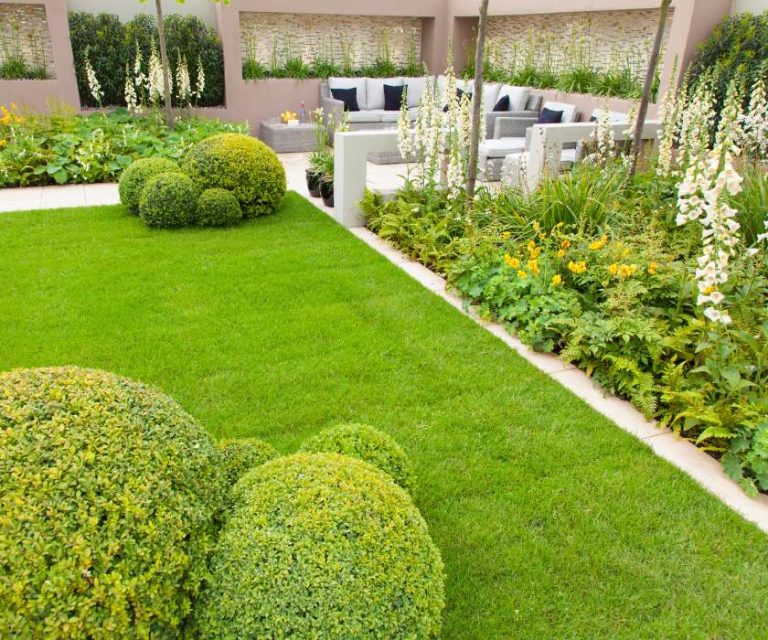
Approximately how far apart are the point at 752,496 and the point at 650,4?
8.32m

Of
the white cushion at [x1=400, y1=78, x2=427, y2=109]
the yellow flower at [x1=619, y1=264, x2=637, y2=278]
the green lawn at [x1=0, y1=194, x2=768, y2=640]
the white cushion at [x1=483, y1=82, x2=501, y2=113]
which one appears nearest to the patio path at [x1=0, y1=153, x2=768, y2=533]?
the green lawn at [x1=0, y1=194, x2=768, y2=640]

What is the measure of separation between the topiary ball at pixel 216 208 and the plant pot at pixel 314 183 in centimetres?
135

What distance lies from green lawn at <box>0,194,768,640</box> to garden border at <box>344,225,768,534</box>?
9 cm

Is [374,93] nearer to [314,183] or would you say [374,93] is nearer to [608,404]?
[314,183]

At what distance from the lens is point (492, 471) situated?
284 cm

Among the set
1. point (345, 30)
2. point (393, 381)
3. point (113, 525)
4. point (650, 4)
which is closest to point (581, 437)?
point (393, 381)

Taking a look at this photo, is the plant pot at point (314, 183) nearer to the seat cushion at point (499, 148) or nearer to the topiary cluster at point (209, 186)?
the topiary cluster at point (209, 186)

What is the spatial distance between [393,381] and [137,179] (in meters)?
4.38

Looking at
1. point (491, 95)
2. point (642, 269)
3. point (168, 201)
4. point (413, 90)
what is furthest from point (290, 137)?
point (642, 269)

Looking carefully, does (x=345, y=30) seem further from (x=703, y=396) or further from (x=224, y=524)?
(x=224, y=524)

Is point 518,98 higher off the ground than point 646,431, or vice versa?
point 518,98

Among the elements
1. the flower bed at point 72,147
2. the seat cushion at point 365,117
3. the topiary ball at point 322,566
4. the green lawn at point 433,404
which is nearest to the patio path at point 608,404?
the green lawn at point 433,404

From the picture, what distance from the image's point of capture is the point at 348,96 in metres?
11.9

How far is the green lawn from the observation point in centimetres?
223
